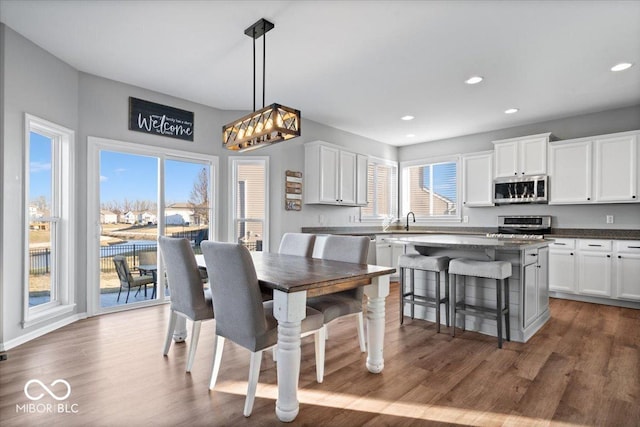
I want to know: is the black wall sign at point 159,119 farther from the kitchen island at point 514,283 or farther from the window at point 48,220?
the kitchen island at point 514,283

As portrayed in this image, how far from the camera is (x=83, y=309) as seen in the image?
148 inches

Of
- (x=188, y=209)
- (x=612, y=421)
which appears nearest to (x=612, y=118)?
(x=612, y=421)

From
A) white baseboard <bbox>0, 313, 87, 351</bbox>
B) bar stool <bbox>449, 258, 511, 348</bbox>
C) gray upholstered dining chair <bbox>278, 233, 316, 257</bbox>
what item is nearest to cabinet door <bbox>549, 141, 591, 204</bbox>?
bar stool <bbox>449, 258, 511, 348</bbox>

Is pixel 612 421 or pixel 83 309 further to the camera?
pixel 83 309

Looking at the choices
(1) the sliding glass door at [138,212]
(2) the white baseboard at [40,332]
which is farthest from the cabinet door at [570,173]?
(2) the white baseboard at [40,332]

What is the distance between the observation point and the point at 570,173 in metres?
4.84

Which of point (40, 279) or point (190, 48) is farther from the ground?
point (190, 48)

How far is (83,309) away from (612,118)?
7213 millimetres

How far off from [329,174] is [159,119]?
8.24ft

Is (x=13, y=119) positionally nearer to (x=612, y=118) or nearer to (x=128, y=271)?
(x=128, y=271)

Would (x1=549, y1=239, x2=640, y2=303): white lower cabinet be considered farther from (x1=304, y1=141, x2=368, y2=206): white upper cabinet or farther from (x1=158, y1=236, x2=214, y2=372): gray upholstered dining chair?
(x1=158, y1=236, x2=214, y2=372): gray upholstered dining chair

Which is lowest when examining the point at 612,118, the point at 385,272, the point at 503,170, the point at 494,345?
the point at 494,345

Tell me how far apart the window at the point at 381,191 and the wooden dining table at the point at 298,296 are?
13.3 ft
